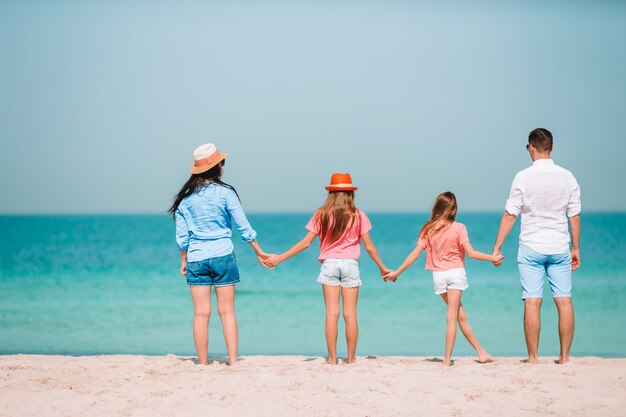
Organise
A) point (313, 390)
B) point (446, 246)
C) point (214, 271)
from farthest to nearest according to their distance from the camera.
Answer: point (446, 246) < point (214, 271) < point (313, 390)

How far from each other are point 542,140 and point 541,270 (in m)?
1.06

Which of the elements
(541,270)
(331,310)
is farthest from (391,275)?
(541,270)

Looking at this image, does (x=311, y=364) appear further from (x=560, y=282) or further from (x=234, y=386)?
(x=560, y=282)

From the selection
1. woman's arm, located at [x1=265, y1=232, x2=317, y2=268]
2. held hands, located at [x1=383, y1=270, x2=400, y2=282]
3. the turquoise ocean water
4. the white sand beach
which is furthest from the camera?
the turquoise ocean water

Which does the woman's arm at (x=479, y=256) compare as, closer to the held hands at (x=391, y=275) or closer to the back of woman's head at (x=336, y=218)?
the held hands at (x=391, y=275)

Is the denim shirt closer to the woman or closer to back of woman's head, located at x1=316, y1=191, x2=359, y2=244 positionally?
the woman

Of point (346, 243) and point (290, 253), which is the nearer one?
point (346, 243)

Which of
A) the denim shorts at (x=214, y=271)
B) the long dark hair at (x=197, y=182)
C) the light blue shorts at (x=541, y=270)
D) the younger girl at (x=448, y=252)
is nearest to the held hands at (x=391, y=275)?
the younger girl at (x=448, y=252)

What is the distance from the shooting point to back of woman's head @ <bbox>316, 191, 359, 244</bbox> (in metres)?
6.22

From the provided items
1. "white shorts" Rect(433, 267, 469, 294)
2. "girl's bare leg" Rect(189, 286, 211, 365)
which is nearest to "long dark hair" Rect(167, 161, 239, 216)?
"girl's bare leg" Rect(189, 286, 211, 365)

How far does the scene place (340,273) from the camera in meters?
6.23

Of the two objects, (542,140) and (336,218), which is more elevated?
(542,140)

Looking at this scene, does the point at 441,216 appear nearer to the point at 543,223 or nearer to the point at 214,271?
the point at 543,223

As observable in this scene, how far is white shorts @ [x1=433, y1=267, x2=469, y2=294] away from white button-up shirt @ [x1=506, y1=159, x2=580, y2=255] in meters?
0.61
